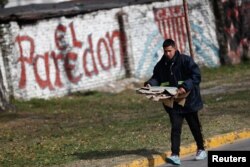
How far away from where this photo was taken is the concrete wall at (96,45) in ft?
74.3

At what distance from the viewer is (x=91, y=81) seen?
24.7 m

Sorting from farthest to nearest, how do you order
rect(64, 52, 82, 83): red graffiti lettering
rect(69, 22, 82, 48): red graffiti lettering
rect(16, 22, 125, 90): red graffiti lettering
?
rect(69, 22, 82, 48): red graffiti lettering < rect(64, 52, 82, 83): red graffiti lettering < rect(16, 22, 125, 90): red graffiti lettering

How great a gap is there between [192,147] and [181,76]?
184cm

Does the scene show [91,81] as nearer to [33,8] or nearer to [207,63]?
[33,8]

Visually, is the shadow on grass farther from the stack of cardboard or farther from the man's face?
the man's face

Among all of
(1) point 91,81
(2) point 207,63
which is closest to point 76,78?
(1) point 91,81

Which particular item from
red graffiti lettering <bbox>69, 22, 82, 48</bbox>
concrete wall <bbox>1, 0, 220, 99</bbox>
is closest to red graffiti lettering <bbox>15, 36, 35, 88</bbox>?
concrete wall <bbox>1, 0, 220, 99</bbox>

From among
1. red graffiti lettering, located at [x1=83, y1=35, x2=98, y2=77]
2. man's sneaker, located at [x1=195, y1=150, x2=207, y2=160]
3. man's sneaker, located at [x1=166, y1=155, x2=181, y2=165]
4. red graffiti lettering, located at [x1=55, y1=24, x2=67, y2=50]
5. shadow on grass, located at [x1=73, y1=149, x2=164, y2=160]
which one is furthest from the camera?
red graffiti lettering, located at [x1=83, y1=35, x2=98, y2=77]

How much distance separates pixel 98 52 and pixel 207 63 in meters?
5.62

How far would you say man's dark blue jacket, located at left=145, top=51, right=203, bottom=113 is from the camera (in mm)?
11695

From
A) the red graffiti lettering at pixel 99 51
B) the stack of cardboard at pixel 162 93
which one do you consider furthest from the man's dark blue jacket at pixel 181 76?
the red graffiti lettering at pixel 99 51

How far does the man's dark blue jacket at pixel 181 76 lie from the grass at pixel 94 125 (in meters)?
1.43

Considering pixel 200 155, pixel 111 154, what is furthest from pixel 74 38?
pixel 200 155

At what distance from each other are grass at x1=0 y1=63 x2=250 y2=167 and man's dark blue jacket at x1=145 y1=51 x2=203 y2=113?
1434 mm
